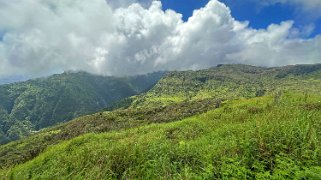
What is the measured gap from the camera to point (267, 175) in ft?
25.2

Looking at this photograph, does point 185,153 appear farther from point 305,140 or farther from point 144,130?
point 144,130

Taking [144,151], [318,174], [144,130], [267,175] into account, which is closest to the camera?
[318,174]

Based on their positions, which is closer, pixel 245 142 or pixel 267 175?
pixel 267 175

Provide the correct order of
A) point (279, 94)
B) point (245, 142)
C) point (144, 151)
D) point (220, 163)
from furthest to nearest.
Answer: point (279, 94) < point (144, 151) < point (245, 142) < point (220, 163)

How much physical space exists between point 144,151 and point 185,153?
1.32m

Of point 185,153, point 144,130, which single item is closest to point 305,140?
point 185,153

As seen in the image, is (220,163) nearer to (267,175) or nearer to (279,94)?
(267,175)

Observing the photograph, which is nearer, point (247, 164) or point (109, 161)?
point (247, 164)

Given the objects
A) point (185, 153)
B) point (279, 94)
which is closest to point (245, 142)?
point (185, 153)

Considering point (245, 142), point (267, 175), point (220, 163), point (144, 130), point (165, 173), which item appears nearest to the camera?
point (267, 175)

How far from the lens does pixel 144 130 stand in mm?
25500

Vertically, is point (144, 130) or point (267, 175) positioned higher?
point (267, 175)

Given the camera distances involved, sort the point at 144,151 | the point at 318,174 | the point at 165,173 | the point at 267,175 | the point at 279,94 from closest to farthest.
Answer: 1. the point at 318,174
2. the point at 267,175
3. the point at 165,173
4. the point at 144,151
5. the point at 279,94

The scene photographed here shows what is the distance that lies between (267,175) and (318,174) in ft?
3.52
